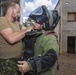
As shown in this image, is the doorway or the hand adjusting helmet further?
the doorway

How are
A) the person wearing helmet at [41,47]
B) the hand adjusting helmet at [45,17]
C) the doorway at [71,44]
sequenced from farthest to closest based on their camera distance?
1. the doorway at [71,44]
2. the hand adjusting helmet at [45,17]
3. the person wearing helmet at [41,47]

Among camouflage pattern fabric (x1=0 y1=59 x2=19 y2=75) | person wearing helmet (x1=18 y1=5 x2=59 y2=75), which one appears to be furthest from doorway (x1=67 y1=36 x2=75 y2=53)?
person wearing helmet (x1=18 y1=5 x2=59 y2=75)

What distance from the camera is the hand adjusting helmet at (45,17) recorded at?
2543 mm

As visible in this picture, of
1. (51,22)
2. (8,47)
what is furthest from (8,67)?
(51,22)

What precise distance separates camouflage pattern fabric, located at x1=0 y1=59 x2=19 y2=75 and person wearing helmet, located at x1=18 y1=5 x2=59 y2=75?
300 mm

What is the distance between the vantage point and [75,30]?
27.9m

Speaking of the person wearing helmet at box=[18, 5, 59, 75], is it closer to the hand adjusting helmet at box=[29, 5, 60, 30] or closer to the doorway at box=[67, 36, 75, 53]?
the hand adjusting helmet at box=[29, 5, 60, 30]

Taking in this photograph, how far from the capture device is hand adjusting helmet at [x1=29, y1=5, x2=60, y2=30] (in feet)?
8.34

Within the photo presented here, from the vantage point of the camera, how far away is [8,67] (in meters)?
2.94

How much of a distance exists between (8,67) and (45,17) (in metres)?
0.73

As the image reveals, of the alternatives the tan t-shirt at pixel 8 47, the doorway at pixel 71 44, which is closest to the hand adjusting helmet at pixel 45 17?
the tan t-shirt at pixel 8 47

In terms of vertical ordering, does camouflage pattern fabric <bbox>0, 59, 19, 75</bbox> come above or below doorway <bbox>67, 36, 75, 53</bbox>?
above

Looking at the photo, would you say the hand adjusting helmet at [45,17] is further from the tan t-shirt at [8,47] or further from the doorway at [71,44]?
the doorway at [71,44]

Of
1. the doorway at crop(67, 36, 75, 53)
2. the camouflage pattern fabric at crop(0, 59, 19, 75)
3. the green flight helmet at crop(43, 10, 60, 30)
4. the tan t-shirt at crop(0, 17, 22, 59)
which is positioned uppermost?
the green flight helmet at crop(43, 10, 60, 30)
